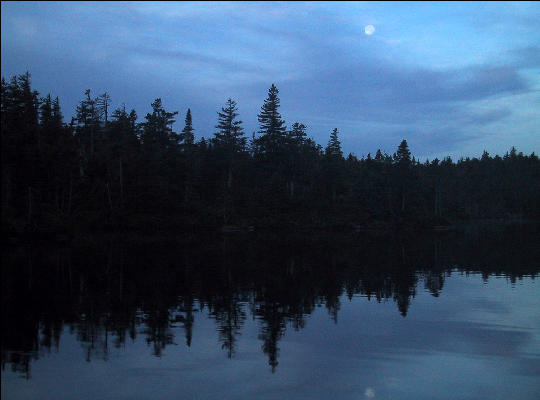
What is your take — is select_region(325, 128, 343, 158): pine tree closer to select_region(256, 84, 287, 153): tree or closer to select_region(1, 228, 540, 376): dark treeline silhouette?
select_region(256, 84, 287, 153): tree

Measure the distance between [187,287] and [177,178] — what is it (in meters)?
57.0

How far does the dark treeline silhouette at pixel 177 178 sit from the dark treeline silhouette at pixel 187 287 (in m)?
11.0

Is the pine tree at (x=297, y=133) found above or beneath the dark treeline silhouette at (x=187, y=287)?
above

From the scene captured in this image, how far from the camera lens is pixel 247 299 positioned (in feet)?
76.0

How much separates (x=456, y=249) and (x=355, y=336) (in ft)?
127

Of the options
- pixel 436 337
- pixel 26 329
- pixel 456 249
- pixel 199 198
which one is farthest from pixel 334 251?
pixel 199 198

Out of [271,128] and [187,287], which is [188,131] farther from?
[187,287]

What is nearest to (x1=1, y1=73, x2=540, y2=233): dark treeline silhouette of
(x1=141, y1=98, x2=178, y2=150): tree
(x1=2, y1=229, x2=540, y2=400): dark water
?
(x1=141, y1=98, x2=178, y2=150): tree

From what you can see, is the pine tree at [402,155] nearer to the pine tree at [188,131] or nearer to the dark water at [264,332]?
the pine tree at [188,131]

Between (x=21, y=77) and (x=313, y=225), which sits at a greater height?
(x=21, y=77)

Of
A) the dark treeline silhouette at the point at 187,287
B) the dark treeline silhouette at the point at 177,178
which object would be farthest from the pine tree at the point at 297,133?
the dark treeline silhouette at the point at 187,287

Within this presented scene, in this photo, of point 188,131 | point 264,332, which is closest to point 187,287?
point 264,332

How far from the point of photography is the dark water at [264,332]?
12.6m

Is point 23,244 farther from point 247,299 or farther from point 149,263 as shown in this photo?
point 247,299
